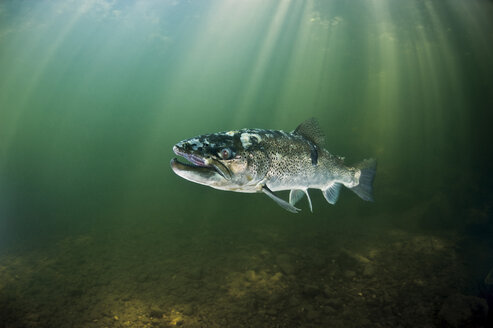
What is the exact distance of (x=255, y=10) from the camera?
20562mm

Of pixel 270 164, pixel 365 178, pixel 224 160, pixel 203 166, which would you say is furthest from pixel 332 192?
pixel 203 166

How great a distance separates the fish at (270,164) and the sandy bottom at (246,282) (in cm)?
275

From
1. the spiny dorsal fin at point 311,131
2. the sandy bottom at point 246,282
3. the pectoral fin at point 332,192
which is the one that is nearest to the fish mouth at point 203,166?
the spiny dorsal fin at point 311,131

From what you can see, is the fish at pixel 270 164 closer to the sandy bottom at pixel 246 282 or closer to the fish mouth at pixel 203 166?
the fish mouth at pixel 203 166

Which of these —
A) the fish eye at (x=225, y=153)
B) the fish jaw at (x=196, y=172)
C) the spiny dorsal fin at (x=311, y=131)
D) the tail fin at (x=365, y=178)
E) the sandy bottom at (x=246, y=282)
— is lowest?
the sandy bottom at (x=246, y=282)

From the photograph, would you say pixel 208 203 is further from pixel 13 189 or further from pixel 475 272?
pixel 13 189

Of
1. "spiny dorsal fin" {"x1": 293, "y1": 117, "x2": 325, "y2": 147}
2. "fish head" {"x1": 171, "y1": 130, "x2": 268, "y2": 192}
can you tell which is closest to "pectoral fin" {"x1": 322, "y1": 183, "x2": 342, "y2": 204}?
"spiny dorsal fin" {"x1": 293, "y1": 117, "x2": 325, "y2": 147}

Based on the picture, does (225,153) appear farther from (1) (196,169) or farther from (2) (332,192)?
(2) (332,192)

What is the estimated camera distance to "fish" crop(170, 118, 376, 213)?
1883 mm

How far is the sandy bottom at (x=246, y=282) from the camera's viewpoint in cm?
441

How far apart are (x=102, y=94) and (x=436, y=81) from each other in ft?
233

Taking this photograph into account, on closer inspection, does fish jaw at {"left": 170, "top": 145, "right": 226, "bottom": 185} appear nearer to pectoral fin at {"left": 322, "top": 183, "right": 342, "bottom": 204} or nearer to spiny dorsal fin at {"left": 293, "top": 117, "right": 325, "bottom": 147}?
spiny dorsal fin at {"left": 293, "top": 117, "right": 325, "bottom": 147}

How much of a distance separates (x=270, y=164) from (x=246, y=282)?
175 inches

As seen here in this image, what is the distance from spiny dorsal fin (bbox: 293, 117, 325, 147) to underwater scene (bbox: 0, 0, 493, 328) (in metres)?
0.02
